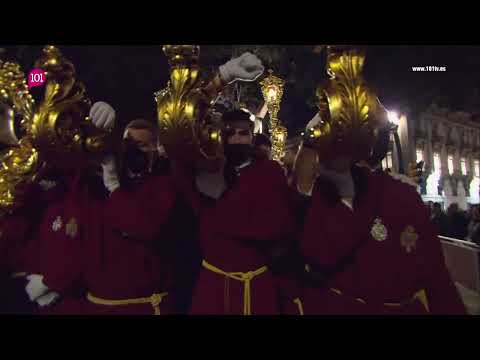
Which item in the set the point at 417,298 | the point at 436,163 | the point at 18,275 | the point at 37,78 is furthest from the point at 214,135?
the point at 436,163

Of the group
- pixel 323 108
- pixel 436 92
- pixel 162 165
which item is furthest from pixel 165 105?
pixel 436 92

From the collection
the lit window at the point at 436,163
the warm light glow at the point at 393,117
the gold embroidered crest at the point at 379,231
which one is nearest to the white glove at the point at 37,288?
the gold embroidered crest at the point at 379,231

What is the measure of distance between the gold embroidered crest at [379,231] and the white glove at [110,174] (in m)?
1.16

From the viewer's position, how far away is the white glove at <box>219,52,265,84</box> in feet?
4.24

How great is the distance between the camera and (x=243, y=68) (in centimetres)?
130

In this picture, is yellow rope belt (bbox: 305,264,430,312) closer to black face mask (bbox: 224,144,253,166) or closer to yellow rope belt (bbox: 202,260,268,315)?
yellow rope belt (bbox: 202,260,268,315)

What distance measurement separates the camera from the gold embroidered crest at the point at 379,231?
1.39m

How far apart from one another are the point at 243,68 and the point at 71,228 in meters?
1.16

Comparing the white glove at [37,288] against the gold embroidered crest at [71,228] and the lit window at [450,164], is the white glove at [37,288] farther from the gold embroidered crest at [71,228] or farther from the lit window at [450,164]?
the lit window at [450,164]

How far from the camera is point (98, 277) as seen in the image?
1620 mm

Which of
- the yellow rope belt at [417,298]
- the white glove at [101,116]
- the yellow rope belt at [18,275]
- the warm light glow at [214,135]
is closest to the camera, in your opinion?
the warm light glow at [214,135]

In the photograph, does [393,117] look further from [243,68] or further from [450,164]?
[450,164]

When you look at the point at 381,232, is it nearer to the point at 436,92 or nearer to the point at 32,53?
the point at 436,92

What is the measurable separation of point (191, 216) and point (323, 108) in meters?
0.88
